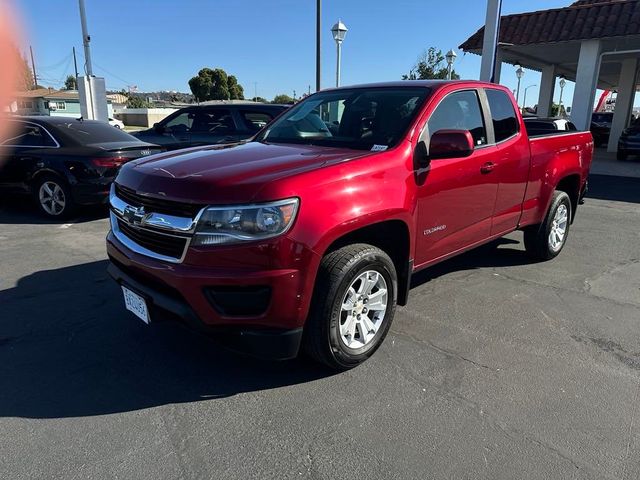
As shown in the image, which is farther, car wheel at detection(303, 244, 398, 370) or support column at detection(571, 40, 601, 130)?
support column at detection(571, 40, 601, 130)

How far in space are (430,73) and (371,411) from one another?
85.5 feet

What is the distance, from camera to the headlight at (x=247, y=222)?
104 inches

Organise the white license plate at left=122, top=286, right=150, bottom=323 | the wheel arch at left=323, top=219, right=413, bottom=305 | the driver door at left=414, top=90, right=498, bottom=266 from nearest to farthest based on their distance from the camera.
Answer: the white license plate at left=122, top=286, right=150, bottom=323, the wheel arch at left=323, top=219, right=413, bottom=305, the driver door at left=414, top=90, right=498, bottom=266

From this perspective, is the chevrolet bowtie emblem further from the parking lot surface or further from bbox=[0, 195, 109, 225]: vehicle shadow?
bbox=[0, 195, 109, 225]: vehicle shadow

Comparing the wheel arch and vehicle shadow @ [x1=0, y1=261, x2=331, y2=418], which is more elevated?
the wheel arch

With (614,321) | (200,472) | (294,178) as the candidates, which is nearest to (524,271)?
(614,321)

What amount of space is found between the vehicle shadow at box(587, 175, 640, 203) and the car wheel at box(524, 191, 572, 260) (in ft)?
16.8

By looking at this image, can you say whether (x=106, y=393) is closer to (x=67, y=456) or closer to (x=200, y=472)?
(x=67, y=456)

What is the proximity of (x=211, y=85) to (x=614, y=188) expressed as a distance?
67001 mm

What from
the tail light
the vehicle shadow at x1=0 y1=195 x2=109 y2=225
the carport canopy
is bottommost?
the vehicle shadow at x1=0 y1=195 x2=109 y2=225

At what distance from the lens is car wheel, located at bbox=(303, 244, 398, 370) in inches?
113

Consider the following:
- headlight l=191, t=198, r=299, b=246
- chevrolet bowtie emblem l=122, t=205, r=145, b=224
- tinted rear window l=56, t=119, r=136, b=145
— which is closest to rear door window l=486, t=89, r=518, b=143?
headlight l=191, t=198, r=299, b=246

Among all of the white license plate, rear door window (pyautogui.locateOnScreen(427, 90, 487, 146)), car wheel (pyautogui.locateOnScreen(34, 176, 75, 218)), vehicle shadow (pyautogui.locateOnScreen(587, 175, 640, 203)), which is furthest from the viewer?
vehicle shadow (pyautogui.locateOnScreen(587, 175, 640, 203))

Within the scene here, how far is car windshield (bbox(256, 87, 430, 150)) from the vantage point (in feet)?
11.8
